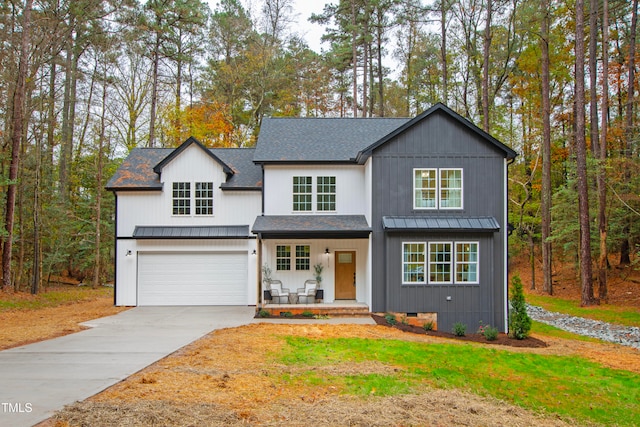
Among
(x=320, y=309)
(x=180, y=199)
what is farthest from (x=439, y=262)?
(x=180, y=199)

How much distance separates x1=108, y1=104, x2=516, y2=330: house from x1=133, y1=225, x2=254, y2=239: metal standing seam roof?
0.19 ft

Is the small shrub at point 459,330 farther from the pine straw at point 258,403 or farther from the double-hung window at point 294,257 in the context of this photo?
the double-hung window at point 294,257

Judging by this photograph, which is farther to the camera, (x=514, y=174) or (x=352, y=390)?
(x=514, y=174)

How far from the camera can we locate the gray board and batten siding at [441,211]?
15672mm

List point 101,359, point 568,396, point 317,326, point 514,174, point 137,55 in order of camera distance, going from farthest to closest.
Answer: point 514,174
point 137,55
point 317,326
point 101,359
point 568,396

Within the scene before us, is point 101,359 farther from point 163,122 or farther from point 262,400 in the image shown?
point 163,122

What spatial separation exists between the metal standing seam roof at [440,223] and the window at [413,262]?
25.7 inches

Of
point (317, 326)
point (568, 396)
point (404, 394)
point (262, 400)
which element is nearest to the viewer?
point (262, 400)

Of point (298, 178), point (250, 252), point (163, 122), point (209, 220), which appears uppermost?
point (163, 122)

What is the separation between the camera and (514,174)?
32.0 metres

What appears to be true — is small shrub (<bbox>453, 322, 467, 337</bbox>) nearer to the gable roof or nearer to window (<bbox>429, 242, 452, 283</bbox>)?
window (<bbox>429, 242, 452, 283</bbox>)

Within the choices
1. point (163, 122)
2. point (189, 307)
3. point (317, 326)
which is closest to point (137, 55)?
point (163, 122)

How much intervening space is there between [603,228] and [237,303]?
14.8 meters

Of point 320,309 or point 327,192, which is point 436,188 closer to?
point 327,192
